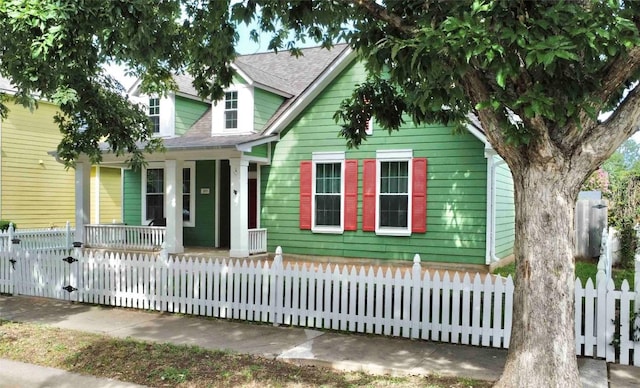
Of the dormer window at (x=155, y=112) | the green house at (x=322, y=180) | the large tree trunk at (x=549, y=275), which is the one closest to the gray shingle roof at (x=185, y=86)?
the green house at (x=322, y=180)

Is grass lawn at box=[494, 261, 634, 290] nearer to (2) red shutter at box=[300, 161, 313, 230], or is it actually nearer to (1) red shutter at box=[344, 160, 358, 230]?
(1) red shutter at box=[344, 160, 358, 230]

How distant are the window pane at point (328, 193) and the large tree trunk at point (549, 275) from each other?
9327mm

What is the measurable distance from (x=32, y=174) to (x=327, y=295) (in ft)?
52.9

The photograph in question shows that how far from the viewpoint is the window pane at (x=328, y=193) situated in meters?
13.5

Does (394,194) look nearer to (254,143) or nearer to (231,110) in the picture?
(254,143)

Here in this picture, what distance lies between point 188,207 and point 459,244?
8.88m

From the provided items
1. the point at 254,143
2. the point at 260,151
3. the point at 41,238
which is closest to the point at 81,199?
the point at 41,238

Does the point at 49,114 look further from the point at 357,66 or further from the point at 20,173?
the point at 357,66

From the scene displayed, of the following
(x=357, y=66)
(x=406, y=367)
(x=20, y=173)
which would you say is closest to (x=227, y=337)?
(x=406, y=367)

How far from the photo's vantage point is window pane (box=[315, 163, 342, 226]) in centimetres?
1354

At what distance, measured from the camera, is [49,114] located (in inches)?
770

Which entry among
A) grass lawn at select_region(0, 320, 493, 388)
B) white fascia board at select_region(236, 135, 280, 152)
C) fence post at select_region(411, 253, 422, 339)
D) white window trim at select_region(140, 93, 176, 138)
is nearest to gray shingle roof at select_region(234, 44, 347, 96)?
white fascia board at select_region(236, 135, 280, 152)

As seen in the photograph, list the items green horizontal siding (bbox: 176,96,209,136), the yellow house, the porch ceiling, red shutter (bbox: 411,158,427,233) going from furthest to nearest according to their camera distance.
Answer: the yellow house → green horizontal siding (bbox: 176,96,209,136) → the porch ceiling → red shutter (bbox: 411,158,427,233)

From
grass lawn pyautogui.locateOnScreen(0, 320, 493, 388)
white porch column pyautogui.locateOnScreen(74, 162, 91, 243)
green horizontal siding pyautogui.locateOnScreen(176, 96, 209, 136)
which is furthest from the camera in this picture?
green horizontal siding pyautogui.locateOnScreen(176, 96, 209, 136)
